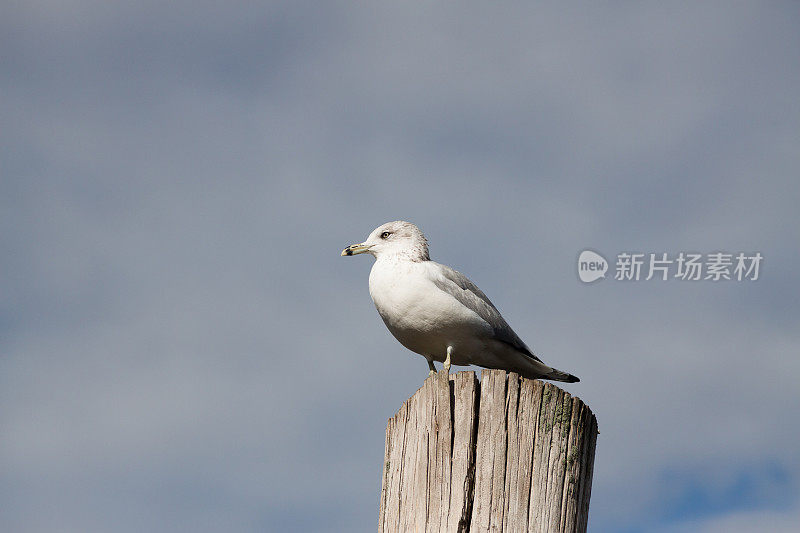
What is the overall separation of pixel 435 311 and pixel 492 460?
2.85 m

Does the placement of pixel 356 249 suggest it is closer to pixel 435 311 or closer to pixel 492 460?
pixel 435 311

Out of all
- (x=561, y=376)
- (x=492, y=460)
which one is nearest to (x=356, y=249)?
(x=561, y=376)

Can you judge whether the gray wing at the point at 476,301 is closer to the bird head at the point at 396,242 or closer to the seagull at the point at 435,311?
the seagull at the point at 435,311

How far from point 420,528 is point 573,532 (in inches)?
31.5

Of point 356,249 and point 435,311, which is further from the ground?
point 356,249

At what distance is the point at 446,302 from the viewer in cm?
739

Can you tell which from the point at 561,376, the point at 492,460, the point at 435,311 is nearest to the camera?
the point at 492,460

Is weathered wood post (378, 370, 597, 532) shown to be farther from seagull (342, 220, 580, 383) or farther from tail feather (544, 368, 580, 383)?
tail feather (544, 368, 580, 383)

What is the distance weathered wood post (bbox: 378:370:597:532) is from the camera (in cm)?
446

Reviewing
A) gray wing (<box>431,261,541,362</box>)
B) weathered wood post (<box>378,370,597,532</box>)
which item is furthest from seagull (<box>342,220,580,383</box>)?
weathered wood post (<box>378,370,597,532</box>)

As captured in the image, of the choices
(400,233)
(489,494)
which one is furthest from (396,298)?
(489,494)

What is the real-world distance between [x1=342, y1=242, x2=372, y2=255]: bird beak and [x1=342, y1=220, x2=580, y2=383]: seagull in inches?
2.3

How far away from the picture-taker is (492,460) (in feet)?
14.8

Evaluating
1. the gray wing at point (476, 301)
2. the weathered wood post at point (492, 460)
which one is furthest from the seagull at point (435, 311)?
the weathered wood post at point (492, 460)
